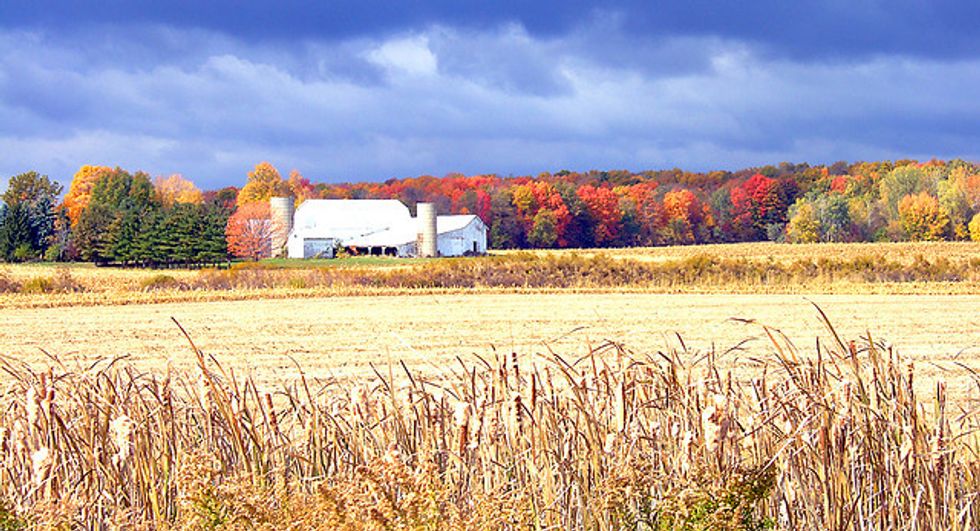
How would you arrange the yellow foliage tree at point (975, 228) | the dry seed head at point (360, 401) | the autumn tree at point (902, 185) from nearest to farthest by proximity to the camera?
the dry seed head at point (360, 401) < the yellow foliage tree at point (975, 228) < the autumn tree at point (902, 185)

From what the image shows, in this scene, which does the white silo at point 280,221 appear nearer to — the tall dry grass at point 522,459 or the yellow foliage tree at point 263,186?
the yellow foliage tree at point 263,186

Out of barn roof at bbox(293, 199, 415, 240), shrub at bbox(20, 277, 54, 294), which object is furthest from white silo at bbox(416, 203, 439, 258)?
shrub at bbox(20, 277, 54, 294)

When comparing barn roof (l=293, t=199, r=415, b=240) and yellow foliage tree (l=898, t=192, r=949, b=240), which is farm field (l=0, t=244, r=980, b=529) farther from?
yellow foliage tree (l=898, t=192, r=949, b=240)

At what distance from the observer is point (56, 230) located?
75812mm

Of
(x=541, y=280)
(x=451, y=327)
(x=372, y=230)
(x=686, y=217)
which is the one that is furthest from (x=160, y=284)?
(x=686, y=217)

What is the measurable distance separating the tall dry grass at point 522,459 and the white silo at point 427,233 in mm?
71815

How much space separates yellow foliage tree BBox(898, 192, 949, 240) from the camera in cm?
9412

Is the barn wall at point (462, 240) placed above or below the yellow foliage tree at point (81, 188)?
below

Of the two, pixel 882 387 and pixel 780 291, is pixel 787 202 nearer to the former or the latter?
pixel 780 291

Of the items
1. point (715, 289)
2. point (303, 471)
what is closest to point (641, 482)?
point (303, 471)

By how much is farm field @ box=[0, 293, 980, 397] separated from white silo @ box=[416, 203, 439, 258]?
131ft

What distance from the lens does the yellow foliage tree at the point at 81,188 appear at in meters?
84.7

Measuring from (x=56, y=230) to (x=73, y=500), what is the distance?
77573 millimetres

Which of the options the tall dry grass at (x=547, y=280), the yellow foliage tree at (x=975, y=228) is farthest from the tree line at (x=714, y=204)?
the tall dry grass at (x=547, y=280)
